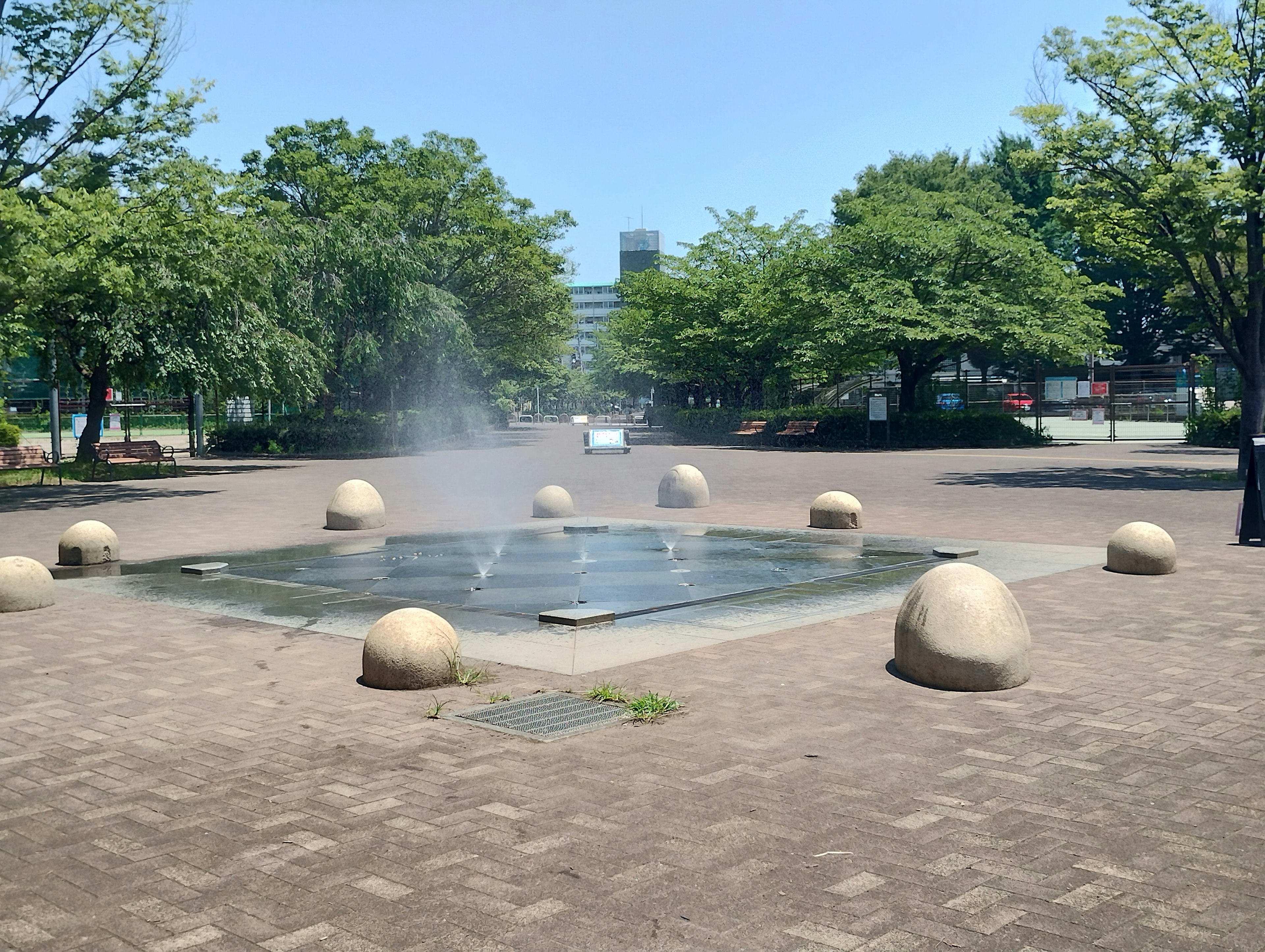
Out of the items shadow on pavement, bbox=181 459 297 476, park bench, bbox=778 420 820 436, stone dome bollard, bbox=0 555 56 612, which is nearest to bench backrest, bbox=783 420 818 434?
park bench, bbox=778 420 820 436

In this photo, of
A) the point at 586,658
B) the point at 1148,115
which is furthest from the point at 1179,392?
the point at 586,658

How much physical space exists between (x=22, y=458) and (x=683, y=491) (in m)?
22.5

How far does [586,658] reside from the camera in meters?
7.41

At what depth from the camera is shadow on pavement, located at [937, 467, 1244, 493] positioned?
69.5ft

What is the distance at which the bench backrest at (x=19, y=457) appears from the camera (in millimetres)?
31188

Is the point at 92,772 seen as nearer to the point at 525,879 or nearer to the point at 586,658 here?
the point at 525,879

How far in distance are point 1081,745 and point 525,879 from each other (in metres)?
2.99

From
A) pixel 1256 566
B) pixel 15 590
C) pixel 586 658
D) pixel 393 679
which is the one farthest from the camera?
pixel 1256 566

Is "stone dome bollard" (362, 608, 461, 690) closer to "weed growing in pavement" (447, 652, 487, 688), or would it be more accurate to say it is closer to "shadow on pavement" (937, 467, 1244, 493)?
"weed growing in pavement" (447, 652, 487, 688)

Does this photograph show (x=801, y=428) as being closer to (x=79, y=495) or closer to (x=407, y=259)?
(x=407, y=259)

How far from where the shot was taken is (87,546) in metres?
12.5

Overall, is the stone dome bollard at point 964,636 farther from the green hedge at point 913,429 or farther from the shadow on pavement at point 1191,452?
the green hedge at point 913,429

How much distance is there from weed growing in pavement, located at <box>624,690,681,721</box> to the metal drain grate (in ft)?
0.21

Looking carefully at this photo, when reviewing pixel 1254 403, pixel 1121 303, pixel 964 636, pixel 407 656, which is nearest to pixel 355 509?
pixel 407 656
